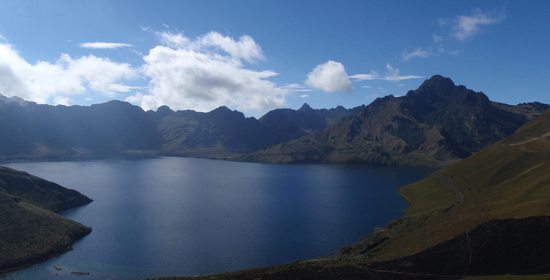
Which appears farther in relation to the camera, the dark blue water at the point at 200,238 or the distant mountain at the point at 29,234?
the distant mountain at the point at 29,234

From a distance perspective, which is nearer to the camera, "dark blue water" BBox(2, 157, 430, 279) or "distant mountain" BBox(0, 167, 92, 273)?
"dark blue water" BBox(2, 157, 430, 279)

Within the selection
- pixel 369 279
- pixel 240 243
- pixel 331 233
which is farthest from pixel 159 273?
pixel 331 233

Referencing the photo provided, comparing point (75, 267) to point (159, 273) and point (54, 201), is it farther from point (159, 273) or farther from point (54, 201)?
point (54, 201)

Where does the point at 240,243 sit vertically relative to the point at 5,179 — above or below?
below

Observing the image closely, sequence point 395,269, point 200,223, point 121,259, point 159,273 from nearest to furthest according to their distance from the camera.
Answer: point 395,269 < point 159,273 < point 121,259 < point 200,223

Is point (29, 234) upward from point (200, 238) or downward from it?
upward

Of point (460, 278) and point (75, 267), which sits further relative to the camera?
point (75, 267)

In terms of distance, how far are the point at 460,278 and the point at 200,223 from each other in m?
104

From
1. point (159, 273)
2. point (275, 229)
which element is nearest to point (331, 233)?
point (275, 229)

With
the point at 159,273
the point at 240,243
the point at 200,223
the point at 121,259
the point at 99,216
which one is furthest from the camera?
the point at 99,216

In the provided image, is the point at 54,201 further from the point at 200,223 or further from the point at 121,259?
the point at 121,259

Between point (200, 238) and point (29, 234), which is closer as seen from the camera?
point (29, 234)

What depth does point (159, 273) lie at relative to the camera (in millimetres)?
110062

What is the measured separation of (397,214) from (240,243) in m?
76.8
